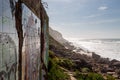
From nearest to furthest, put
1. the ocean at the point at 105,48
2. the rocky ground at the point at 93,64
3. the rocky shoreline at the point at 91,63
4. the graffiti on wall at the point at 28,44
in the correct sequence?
the graffiti on wall at the point at 28,44 → the rocky shoreline at the point at 91,63 → the rocky ground at the point at 93,64 → the ocean at the point at 105,48

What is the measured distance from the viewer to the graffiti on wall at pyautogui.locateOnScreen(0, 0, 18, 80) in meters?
2.91

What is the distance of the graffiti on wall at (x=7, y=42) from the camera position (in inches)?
115

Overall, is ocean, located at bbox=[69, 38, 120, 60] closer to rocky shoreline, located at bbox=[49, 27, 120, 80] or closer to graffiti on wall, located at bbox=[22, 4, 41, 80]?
rocky shoreline, located at bbox=[49, 27, 120, 80]

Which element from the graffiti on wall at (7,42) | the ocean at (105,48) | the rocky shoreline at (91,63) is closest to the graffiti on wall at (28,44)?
the graffiti on wall at (7,42)

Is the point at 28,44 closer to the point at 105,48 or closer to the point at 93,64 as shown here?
the point at 93,64

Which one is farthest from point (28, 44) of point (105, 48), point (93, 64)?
point (105, 48)

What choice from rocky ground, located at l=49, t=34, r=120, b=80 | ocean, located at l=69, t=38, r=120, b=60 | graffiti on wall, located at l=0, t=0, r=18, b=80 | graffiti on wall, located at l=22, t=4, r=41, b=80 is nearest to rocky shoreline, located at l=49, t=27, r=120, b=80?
rocky ground, located at l=49, t=34, r=120, b=80

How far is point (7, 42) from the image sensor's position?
3.16 meters

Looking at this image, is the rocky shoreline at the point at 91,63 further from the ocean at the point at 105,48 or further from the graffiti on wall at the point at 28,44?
the graffiti on wall at the point at 28,44

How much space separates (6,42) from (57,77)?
12.4 meters

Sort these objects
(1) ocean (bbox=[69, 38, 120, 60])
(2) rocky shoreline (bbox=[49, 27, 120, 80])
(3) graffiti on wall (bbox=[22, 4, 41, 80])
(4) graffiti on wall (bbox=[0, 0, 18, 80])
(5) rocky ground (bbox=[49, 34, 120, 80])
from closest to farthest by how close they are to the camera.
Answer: (4) graffiti on wall (bbox=[0, 0, 18, 80]) → (3) graffiti on wall (bbox=[22, 4, 41, 80]) → (2) rocky shoreline (bbox=[49, 27, 120, 80]) → (5) rocky ground (bbox=[49, 34, 120, 80]) → (1) ocean (bbox=[69, 38, 120, 60])

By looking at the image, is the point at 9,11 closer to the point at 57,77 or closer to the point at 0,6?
the point at 0,6

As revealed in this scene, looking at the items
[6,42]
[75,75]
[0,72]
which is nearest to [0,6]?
[6,42]

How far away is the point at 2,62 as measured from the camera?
9.55ft
